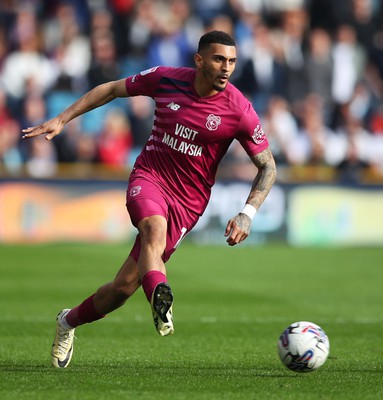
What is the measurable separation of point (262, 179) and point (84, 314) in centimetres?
176

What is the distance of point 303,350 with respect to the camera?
7.58 m

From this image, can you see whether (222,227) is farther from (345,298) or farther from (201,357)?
(201,357)

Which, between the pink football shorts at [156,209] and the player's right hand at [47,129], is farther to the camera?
the player's right hand at [47,129]

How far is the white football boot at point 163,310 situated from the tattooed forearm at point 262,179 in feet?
4.35

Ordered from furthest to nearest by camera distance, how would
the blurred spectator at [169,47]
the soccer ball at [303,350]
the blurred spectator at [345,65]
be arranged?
the blurred spectator at [345,65] < the blurred spectator at [169,47] < the soccer ball at [303,350]

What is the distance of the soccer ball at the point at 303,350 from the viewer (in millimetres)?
7582

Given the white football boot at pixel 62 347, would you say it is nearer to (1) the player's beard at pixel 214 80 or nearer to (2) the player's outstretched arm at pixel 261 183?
(2) the player's outstretched arm at pixel 261 183

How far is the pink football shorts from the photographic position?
7996mm

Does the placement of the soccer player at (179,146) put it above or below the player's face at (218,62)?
below

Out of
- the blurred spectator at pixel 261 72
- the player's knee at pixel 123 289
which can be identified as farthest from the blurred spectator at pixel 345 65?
the player's knee at pixel 123 289

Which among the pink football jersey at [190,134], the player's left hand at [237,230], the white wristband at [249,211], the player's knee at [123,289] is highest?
the pink football jersey at [190,134]

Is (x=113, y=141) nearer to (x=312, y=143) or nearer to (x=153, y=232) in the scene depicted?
(x=312, y=143)

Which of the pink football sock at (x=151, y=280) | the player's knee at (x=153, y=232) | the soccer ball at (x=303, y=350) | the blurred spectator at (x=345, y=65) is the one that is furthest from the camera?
the blurred spectator at (x=345, y=65)

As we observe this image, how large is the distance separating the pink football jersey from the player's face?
179 mm
